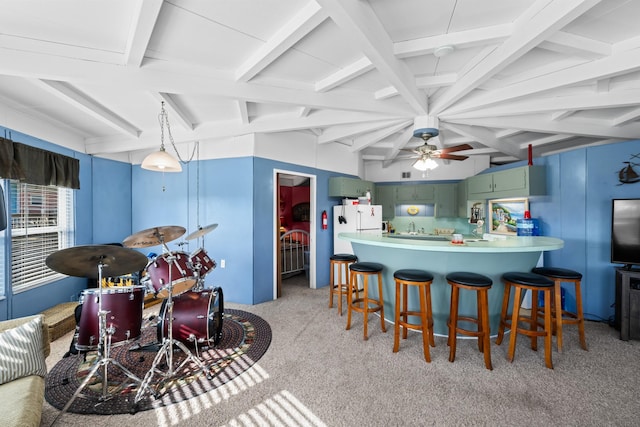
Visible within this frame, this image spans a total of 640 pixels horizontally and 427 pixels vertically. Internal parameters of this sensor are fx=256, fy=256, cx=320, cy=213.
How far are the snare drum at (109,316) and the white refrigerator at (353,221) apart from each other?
10.7 ft

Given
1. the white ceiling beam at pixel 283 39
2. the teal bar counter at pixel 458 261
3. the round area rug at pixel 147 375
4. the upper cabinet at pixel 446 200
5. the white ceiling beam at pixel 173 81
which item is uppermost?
the white ceiling beam at pixel 283 39

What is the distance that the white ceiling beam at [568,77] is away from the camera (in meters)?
1.93

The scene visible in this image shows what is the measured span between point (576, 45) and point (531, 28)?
0.60 m

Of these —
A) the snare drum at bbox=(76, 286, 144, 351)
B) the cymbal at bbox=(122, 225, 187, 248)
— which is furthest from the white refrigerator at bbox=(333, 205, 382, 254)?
the snare drum at bbox=(76, 286, 144, 351)

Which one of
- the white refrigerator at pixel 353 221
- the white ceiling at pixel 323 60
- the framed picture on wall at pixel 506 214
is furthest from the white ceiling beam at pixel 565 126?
the white refrigerator at pixel 353 221

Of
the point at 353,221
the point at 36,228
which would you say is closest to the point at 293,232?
the point at 353,221

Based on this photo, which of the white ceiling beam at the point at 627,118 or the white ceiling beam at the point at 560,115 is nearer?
the white ceiling beam at the point at 627,118

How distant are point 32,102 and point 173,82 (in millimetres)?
2106

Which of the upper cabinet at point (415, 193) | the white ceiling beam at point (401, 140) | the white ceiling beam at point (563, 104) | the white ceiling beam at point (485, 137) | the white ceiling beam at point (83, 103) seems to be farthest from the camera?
the upper cabinet at point (415, 193)

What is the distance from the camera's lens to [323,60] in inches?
85.1

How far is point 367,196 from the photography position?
5.07 m

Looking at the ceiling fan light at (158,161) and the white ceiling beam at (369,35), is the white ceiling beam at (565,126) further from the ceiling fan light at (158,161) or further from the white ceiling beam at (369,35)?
the ceiling fan light at (158,161)

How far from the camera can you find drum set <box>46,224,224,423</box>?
183 centimetres

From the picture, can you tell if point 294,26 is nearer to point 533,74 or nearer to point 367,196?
point 533,74
